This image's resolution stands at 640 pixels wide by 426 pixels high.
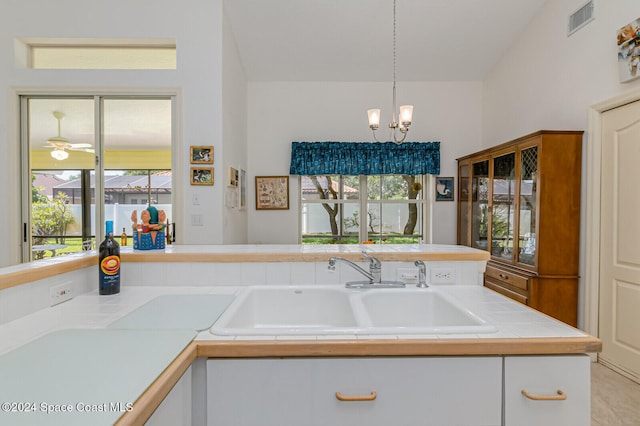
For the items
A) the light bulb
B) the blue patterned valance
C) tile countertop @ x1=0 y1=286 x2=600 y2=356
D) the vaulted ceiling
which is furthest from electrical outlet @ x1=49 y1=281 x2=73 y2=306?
the blue patterned valance

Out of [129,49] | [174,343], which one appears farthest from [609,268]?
[129,49]

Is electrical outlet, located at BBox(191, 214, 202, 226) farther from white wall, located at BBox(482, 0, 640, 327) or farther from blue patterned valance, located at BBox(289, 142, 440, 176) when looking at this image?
white wall, located at BBox(482, 0, 640, 327)

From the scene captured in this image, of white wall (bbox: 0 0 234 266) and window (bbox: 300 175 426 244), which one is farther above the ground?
white wall (bbox: 0 0 234 266)

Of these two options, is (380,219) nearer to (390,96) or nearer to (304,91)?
(390,96)

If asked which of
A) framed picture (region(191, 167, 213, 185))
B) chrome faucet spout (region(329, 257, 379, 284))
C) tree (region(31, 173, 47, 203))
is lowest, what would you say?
chrome faucet spout (region(329, 257, 379, 284))

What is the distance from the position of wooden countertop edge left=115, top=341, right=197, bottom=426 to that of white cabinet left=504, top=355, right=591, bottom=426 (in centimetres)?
83

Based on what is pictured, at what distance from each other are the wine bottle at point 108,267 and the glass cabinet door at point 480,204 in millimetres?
3402

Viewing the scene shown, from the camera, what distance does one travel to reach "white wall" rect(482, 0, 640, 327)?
2537 millimetres

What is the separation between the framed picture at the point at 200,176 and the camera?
2.93 meters

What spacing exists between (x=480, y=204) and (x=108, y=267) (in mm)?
3588

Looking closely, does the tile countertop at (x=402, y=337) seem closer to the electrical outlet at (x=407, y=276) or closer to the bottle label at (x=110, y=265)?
the bottle label at (x=110, y=265)

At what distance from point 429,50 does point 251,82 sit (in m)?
2.23

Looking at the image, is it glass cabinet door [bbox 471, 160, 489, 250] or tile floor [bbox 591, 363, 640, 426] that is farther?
glass cabinet door [bbox 471, 160, 489, 250]

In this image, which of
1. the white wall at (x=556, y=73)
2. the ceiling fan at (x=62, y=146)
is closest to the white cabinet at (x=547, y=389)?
the white wall at (x=556, y=73)
